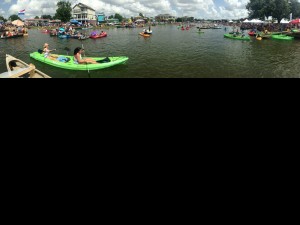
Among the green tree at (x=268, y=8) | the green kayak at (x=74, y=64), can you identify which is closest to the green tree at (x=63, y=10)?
the green kayak at (x=74, y=64)

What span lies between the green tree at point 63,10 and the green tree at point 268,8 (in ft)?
39.5

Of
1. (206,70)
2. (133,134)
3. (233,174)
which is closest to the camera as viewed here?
(233,174)

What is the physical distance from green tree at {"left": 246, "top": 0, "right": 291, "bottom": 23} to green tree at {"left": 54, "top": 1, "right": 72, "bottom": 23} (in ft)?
39.5

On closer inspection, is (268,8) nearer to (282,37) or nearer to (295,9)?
(295,9)

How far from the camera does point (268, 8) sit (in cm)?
1552

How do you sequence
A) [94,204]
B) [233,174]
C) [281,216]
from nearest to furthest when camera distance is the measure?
[281,216]
[94,204]
[233,174]

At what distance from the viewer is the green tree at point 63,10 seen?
27.7ft

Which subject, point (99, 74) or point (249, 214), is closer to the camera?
point (249, 214)

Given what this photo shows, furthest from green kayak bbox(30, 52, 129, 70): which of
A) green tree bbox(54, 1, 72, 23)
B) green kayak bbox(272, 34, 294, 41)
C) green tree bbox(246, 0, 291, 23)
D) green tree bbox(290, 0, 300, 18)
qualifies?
green kayak bbox(272, 34, 294, 41)

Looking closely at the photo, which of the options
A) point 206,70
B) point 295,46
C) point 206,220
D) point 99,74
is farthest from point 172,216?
point 295,46

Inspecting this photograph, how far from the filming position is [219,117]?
1.90m

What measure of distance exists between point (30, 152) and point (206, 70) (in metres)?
Result: 11.5

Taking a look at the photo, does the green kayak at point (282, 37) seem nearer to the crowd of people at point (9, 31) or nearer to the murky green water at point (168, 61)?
the murky green water at point (168, 61)

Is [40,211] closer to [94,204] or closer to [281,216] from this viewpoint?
[94,204]
